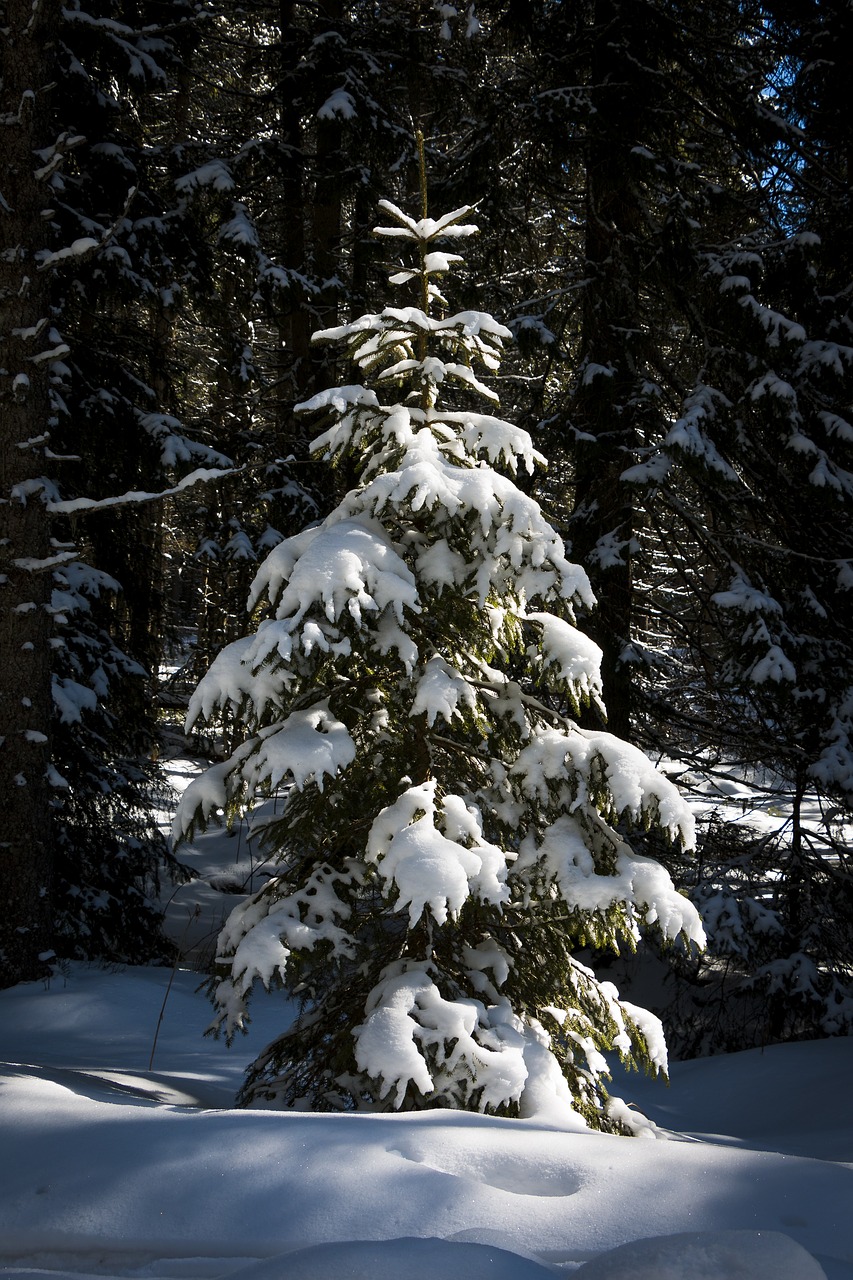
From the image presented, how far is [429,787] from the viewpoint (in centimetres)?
357

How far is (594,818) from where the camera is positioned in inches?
146

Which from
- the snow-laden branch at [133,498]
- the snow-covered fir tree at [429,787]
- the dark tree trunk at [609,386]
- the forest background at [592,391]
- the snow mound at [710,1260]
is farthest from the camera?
the dark tree trunk at [609,386]

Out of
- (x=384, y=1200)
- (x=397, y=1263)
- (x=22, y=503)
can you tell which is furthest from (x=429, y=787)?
(x=22, y=503)

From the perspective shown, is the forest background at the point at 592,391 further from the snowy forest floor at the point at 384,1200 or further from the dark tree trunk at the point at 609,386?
the snowy forest floor at the point at 384,1200

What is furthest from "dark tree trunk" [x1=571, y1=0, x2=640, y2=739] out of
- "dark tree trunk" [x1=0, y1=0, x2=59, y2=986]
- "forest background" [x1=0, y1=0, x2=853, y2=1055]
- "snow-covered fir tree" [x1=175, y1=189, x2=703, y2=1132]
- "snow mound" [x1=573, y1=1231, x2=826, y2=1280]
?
"snow mound" [x1=573, y1=1231, x2=826, y2=1280]

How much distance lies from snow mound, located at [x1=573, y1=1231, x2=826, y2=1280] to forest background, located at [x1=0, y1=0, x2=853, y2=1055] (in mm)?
5477

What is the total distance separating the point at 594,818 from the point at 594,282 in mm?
6072

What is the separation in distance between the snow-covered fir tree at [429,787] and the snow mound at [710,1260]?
1.29m

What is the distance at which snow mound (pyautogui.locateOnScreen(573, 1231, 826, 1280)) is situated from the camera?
1771mm

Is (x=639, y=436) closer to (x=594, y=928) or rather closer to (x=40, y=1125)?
(x=594, y=928)

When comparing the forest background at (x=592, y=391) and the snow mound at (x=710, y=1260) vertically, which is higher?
the forest background at (x=592, y=391)

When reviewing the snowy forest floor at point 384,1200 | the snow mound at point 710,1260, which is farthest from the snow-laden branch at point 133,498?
the snow mound at point 710,1260

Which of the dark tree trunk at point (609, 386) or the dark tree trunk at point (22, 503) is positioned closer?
the dark tree trunk at point (22, 503)

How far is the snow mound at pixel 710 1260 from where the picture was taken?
69.7 inches
